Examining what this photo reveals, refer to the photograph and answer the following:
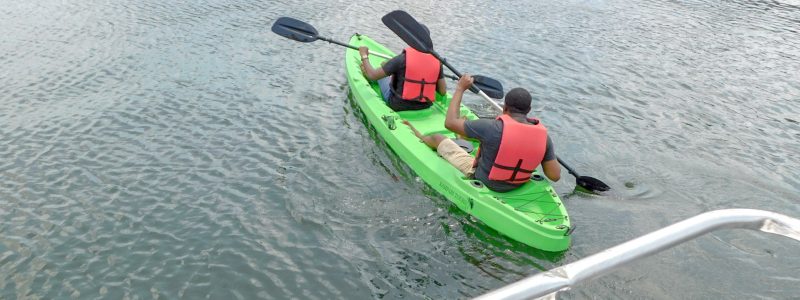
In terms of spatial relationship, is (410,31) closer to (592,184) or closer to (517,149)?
(517,149)

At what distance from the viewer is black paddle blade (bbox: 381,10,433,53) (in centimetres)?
852

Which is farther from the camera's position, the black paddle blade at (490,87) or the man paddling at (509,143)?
the black paddle blade at (490,87)

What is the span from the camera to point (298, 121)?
32.6ft

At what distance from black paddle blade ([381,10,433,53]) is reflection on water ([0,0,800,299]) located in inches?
62.6

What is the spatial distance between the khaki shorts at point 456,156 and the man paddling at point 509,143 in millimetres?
193

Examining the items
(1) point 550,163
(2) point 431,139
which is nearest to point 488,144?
(1) point 550,163

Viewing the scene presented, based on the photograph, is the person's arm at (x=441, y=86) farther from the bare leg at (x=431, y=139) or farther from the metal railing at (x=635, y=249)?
the metal railing at (x=635, y=249)

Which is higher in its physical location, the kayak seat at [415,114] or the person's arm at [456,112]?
the person's arm at [456,112]

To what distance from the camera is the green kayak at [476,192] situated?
6461 millimetres

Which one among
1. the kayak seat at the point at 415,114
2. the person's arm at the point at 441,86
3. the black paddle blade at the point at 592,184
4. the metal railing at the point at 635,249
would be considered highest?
the metal railing at the point at 635,249

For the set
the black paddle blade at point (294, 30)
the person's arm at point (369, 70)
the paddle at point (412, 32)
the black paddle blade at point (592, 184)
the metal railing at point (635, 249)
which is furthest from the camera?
the black paddle blade at point (294, 30)

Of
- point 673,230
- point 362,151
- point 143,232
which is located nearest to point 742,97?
point 362,151

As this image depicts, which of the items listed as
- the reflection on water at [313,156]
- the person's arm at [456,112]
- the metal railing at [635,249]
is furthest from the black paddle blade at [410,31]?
the metal railing at [635,249]

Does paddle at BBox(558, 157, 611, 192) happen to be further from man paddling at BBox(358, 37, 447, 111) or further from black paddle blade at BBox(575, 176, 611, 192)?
man paddling at BBox(358, 37, 447, 111)
